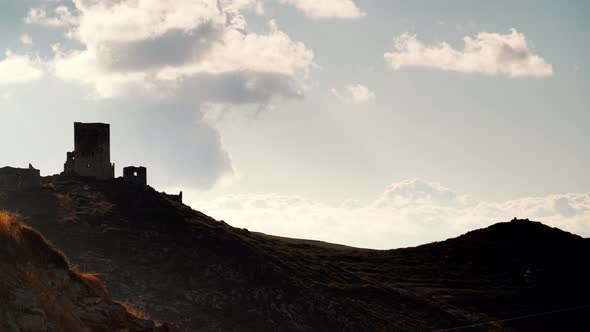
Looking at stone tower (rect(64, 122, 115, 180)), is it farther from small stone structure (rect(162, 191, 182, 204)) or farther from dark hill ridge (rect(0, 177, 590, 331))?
small stone structure (rect(162, 191, 182, 204))

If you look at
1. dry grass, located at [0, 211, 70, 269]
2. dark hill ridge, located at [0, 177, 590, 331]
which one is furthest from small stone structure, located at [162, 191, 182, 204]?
dry grass, located at [0, 211, 70, 269]

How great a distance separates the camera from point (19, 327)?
Result: 1933cm

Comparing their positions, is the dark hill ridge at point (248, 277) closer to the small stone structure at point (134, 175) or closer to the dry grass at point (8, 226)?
the small stone structure at point (134, 175)

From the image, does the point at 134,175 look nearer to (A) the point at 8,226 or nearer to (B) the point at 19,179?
(B) the point at 19,179

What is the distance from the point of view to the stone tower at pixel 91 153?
123 metres

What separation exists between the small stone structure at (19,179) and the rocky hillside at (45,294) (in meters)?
98.2

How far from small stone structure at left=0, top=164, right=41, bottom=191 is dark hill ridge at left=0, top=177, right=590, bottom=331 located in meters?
2.65

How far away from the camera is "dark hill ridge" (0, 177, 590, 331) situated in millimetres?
93000

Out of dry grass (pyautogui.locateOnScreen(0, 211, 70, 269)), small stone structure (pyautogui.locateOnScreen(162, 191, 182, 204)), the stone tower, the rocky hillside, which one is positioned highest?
the stone tower

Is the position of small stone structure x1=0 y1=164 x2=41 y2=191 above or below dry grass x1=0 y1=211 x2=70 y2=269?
above

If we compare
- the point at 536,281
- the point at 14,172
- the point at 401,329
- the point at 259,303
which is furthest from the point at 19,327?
the point at 536,281

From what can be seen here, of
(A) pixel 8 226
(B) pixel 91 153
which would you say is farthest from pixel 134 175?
(A) pixel 8 226

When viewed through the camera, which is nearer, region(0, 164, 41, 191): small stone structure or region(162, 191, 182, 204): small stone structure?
region(0, 164, 41, 191): small stone structure

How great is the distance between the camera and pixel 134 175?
124 meters
